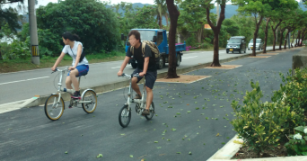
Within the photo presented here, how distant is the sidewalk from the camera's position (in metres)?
4.70

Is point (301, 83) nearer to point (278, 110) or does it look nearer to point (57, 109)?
point (278, 110)

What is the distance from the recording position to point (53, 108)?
261 inches

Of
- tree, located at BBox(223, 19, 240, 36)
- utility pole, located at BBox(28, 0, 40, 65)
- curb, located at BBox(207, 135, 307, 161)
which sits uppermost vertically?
tree, located at BBox(223, 19, 240, 36)

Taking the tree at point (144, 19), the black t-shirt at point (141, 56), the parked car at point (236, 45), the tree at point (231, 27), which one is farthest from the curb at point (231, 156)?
the tree at point (231, 27)

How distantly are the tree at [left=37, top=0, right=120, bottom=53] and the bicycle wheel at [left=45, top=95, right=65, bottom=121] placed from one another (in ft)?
65.4

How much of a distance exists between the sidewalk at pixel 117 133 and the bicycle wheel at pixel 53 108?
144mm

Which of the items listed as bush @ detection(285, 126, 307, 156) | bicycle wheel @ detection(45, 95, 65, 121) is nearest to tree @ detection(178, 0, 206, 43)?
bicycle wheel @ detection(45, 95, 65, 121)

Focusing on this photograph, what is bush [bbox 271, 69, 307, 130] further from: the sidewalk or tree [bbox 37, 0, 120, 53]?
tree [bbox 37, 0, 120, 53]

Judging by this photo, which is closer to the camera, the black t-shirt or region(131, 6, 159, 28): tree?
the black t-shirt

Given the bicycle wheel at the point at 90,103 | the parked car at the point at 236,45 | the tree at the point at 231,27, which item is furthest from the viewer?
the tree at the point at 231,27

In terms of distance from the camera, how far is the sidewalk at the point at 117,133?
4703 mm

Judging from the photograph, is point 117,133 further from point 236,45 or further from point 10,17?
point 236,45

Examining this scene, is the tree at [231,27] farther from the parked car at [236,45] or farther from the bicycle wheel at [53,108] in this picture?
the bicycle wheel at [53,108]

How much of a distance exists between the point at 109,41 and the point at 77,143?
86.9 feet
